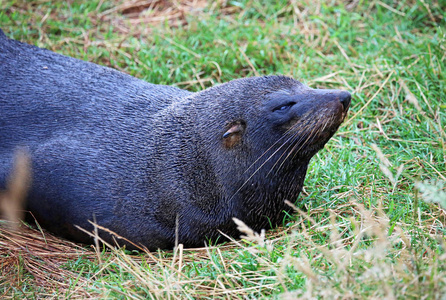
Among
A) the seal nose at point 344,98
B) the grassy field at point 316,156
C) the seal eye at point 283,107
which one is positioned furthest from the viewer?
the seal eye at point 283,107

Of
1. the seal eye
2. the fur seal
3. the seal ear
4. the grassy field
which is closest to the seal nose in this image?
the fur seal

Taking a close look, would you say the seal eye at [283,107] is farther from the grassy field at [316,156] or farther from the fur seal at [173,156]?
the grassy field at [316,156]

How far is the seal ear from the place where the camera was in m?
3.87

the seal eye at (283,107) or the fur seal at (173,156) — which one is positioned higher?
the seal eye at (283,107)

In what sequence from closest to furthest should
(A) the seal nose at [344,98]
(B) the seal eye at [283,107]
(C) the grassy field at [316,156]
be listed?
1. (C) the grassy field at [316,156]
2. (A) the seal nose at [344,98]
3. (B) the seal eye at [283,107]

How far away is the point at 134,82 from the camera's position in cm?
461

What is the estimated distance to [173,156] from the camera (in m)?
4.05

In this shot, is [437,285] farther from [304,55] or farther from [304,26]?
[304,26]

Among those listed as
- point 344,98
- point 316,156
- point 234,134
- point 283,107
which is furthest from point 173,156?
point 316,156

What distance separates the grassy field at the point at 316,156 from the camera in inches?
120

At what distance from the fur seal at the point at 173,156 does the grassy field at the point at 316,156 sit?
8.8 inches

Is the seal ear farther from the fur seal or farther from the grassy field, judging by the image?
the grassy field

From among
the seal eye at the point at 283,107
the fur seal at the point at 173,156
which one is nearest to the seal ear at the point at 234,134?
the fur seal at the point at 173,156

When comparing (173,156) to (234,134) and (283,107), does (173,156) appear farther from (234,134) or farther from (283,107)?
(283,107)
